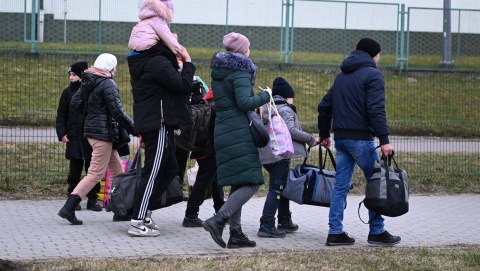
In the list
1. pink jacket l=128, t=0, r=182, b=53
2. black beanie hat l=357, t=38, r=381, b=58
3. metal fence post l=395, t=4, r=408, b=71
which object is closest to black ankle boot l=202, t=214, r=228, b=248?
pink jacket l=128, t=0, r=182, b=53

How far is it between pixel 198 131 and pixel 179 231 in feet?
3.17

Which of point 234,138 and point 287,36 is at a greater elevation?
point 287,36

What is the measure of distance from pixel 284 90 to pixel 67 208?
2332mm

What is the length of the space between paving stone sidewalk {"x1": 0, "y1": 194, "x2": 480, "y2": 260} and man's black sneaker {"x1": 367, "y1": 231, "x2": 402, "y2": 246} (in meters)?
0.09

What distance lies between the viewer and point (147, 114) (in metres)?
7.91

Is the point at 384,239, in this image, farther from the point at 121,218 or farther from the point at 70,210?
the point at 70,210

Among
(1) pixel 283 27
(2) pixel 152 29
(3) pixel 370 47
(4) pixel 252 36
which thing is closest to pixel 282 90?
(3) pixel 370 47

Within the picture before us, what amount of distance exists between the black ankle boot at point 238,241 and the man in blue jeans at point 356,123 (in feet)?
2.47

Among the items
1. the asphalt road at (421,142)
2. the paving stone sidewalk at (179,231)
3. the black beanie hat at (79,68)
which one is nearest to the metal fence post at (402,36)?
the asphalt road at (421,142)

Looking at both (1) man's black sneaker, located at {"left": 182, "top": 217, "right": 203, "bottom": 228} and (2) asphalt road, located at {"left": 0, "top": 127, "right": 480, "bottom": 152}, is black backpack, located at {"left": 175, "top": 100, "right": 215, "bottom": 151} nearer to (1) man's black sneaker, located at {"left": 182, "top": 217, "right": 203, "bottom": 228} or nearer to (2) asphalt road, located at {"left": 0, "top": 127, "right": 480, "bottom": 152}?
(1) man's black sneaker, located at {"left": 182, "top": 217, "right": 203, "bottom": 228}

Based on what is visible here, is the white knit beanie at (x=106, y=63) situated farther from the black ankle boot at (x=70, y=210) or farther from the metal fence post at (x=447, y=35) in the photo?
the metal fence post at (x=447, y=35)

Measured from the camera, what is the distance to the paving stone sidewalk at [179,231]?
7.46 meters

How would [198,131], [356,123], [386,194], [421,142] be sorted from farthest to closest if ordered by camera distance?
[421,142]
[198,131]
[356,123]
[386,194]

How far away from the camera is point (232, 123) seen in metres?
7.62
